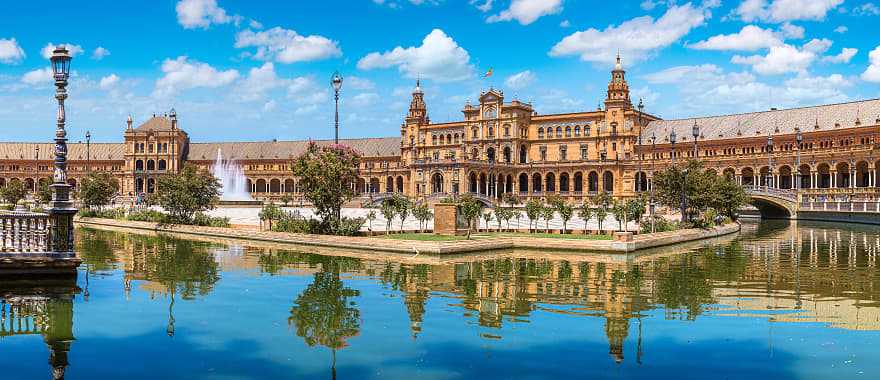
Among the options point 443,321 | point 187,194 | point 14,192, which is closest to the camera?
point 443,321

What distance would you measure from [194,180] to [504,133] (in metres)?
61.7

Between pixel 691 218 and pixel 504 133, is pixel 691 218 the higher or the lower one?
the lower one

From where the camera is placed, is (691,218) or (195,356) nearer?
(195,356)

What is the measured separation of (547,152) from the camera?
10344cm

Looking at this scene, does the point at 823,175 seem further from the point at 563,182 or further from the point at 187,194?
the point at 187,194

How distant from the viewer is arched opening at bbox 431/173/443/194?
98938 mm

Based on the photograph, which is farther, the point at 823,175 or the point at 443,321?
the point at 823,175

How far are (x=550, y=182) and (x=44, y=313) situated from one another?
300 feet

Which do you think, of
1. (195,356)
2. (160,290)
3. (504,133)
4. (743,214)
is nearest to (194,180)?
(160,290)

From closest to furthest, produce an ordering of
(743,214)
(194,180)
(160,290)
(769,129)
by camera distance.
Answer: (160,290) < (194,180) < (743,214) < (769,129)

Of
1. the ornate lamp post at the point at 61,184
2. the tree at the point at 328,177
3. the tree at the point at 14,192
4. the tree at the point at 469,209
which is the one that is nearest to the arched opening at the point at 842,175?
the tree at the point at 469,209

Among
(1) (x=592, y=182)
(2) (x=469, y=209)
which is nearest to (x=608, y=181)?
(1) (x=592, y=182)

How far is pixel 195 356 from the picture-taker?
13.0 meters

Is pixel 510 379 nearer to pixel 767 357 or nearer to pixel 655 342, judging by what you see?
pixel 655 342
